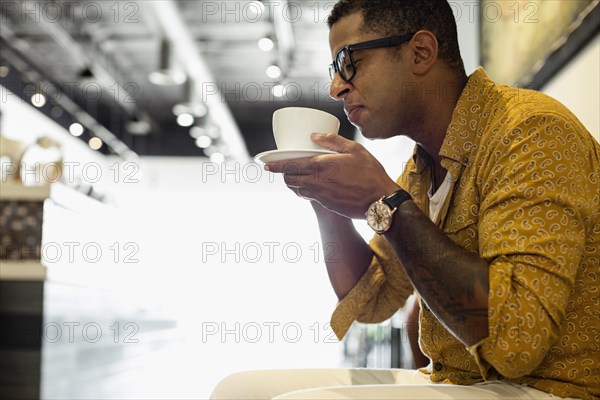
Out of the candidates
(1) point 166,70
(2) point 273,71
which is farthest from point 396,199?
(2) point 273,71

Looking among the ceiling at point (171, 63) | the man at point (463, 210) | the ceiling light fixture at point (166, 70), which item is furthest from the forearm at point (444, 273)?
the ceiling light fixture at point (166, 70)

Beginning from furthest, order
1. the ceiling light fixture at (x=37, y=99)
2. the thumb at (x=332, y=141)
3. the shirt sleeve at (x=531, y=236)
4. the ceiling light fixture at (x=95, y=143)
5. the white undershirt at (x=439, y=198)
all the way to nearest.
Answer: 1. the ceiling light fixture at (x=95, y=143)
2. the ceiling light fixture at (x=37, y=99)
3. the white undershirt at (x=439, y=198)
4. the thumb at (x=332, y=141)
5. the shirt sleeve at (x=531, y=236)

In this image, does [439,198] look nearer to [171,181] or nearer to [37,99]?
[37,99]

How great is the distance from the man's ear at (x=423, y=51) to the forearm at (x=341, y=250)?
1.30ft

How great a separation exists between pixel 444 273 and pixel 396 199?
15cm

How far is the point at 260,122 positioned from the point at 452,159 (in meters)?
9.69

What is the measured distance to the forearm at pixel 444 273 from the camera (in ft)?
3.21

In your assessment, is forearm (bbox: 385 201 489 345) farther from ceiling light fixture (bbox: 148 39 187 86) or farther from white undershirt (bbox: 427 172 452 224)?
ceiling light fixture (bbox: 148 39 187 86)

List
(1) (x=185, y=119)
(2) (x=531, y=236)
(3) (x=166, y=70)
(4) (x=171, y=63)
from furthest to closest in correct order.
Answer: (1) (x=185, y=119) → (4) (x=171, y=63) → (3) (x=166, y=70) → (2) (x=531, y=236)

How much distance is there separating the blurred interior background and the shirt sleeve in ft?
2.49

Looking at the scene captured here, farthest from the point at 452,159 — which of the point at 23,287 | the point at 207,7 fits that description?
the point at 207,7

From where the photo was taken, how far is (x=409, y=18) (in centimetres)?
143

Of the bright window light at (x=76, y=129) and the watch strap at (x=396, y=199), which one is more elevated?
the bright window light at (x=76, y=129)

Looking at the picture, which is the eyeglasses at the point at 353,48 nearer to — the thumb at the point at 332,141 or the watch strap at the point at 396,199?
the thumb at the point at 332,141
